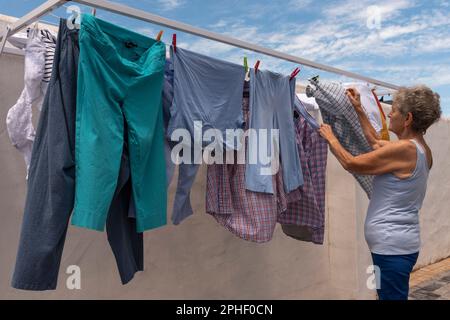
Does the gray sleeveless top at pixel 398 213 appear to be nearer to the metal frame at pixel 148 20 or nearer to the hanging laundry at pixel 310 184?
the hanging laundry at pixel 310 184

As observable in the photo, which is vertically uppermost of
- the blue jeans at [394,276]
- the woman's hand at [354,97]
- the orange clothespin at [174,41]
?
the orange clothespin at [174,41]

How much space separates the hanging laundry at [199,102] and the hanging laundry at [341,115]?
49cm

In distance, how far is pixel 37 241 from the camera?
1462mm

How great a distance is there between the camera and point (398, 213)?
6.09ft

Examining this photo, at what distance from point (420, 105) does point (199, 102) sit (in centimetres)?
102

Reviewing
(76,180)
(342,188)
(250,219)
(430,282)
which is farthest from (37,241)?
(430,282)

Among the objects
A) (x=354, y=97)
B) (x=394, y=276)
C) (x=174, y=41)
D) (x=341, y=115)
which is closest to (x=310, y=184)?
(x=341, y=115)

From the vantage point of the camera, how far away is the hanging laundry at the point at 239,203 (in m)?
2.07

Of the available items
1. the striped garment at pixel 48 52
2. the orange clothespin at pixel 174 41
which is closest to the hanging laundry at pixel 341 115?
the orange clothespin at pixel 174 41

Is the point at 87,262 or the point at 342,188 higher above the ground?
the point at 342,188

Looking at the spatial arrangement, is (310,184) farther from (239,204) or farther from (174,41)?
(174,41)

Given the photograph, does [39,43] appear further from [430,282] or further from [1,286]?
[430,282]

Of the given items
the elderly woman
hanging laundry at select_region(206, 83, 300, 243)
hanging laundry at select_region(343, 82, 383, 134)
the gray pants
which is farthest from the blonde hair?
the gray pants

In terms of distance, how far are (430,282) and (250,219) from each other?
3.10 metres
